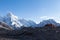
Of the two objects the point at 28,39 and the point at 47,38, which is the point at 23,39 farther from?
the point at 47,38

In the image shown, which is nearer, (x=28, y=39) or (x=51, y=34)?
(x=28, y=39)

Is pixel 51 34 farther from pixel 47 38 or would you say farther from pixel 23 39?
pixel 23 39

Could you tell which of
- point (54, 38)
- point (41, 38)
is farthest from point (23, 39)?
point (54, 38)

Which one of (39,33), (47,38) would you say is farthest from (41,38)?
(39,33)

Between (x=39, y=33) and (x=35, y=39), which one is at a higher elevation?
(x=39, y=33)

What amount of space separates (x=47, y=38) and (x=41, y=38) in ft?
5.42

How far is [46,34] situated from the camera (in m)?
46.5

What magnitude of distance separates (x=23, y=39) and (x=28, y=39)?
1.62 meters

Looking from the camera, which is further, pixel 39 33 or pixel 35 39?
pixel 39 33

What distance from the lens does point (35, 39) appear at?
42.1 metres

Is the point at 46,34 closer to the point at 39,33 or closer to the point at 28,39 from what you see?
the point at 39,33

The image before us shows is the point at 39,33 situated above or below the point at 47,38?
above

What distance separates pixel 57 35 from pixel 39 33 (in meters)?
5.68

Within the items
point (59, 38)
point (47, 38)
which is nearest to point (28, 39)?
point (47, 38)
